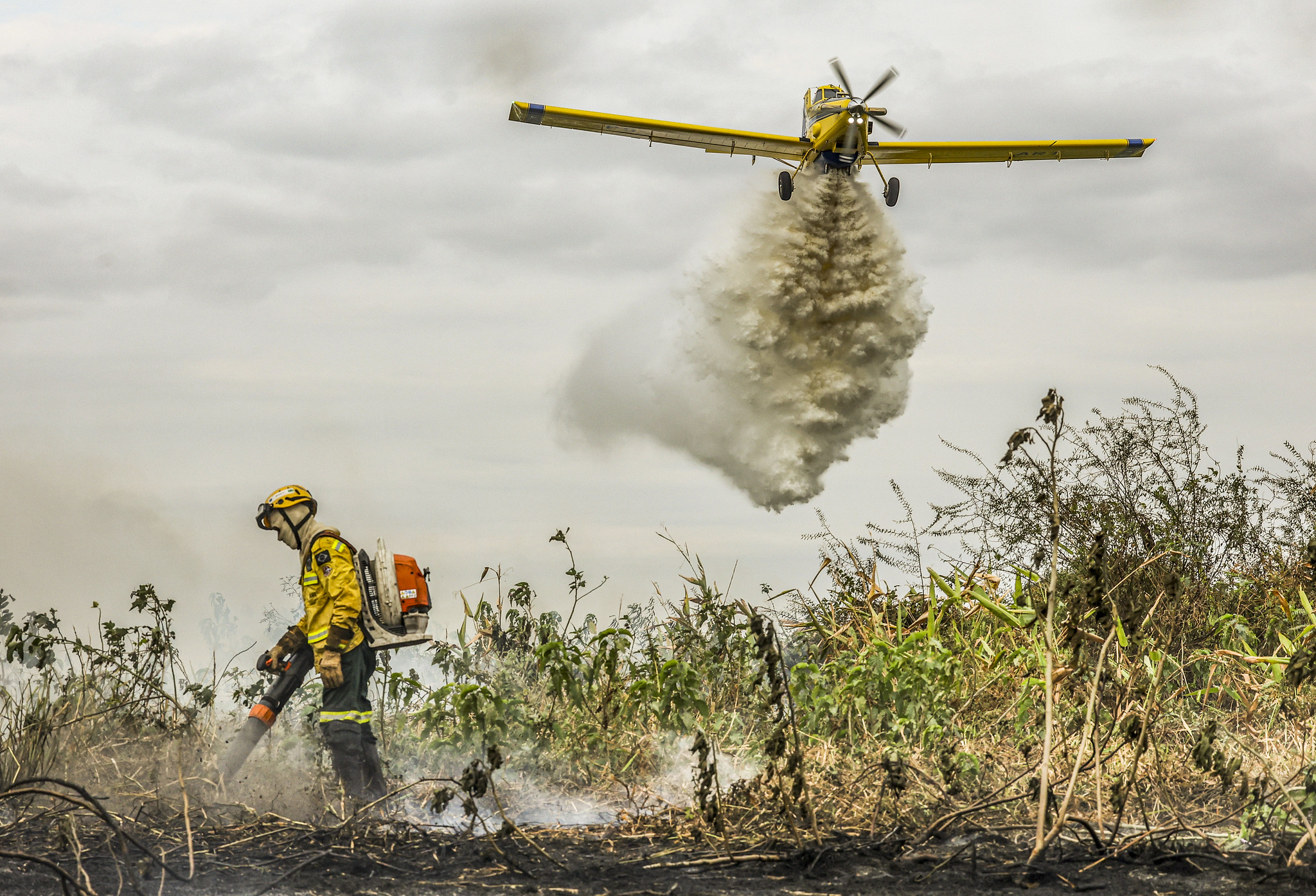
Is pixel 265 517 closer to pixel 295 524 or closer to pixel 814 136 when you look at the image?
pixel 295 524

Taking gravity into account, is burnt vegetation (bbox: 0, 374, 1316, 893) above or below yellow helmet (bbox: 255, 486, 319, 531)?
below

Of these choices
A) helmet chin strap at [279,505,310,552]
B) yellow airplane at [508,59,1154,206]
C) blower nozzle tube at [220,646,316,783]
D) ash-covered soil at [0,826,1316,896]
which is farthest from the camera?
yellow airplane at [508,59,1154,206]

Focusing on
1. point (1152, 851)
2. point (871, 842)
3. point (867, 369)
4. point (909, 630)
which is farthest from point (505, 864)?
point (867, 369)

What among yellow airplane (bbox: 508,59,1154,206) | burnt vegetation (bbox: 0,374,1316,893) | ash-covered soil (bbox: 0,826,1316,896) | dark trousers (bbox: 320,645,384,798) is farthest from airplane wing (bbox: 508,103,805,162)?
ash-covered soil (bbox: 0,826,1316,896)

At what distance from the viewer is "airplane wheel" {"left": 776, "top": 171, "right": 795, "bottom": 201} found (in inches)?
685

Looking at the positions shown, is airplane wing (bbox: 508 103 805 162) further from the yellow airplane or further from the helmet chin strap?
the helmet chin strap

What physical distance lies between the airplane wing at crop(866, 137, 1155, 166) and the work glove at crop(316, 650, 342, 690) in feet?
43.0

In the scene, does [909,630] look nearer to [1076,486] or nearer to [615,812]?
[1076,486]

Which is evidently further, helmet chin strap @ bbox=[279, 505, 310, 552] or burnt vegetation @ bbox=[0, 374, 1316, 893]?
helmet chin strap @ bbox=[279, 505, 310, 552]

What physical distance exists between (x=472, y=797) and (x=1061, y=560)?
673 centimetres

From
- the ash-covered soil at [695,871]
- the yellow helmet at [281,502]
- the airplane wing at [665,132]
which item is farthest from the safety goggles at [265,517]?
the airplane wing at [665,132]

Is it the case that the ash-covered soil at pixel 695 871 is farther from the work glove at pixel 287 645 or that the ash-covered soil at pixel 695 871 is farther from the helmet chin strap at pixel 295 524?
the helmet chin strap at pixel 295 524

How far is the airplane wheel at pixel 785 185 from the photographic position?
17.4 meters

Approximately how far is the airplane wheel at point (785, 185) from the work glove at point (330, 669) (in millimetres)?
12390
